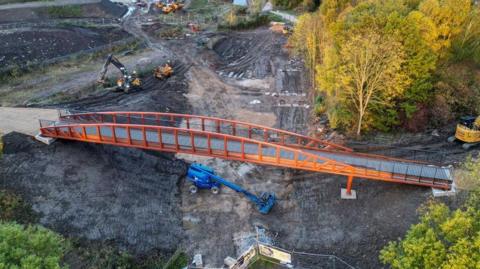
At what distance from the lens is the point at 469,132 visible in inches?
985

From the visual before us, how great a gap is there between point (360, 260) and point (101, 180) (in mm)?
14893

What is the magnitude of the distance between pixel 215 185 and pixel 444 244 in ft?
44.9

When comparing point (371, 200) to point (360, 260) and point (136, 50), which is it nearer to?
point (360, 260)

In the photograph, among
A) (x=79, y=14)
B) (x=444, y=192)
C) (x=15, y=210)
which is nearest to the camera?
(x=15, y=210)

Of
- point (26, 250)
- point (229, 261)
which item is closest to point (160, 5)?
point (229, 261)

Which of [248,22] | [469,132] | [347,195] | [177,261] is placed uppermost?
[248,22]

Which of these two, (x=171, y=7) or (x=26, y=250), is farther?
Answer: (x=171, y=7)

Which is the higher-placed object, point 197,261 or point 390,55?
point 390,55

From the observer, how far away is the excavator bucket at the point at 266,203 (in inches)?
920

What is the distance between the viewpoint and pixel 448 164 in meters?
24.4

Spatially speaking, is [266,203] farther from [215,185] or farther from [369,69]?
[369,69]

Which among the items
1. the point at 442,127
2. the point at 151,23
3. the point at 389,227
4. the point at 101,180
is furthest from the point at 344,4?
the point at 151,23

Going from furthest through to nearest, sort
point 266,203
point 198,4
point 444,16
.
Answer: point 198,4 → point 444,16 → point 266,203

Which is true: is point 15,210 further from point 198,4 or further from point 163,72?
point 198,4
